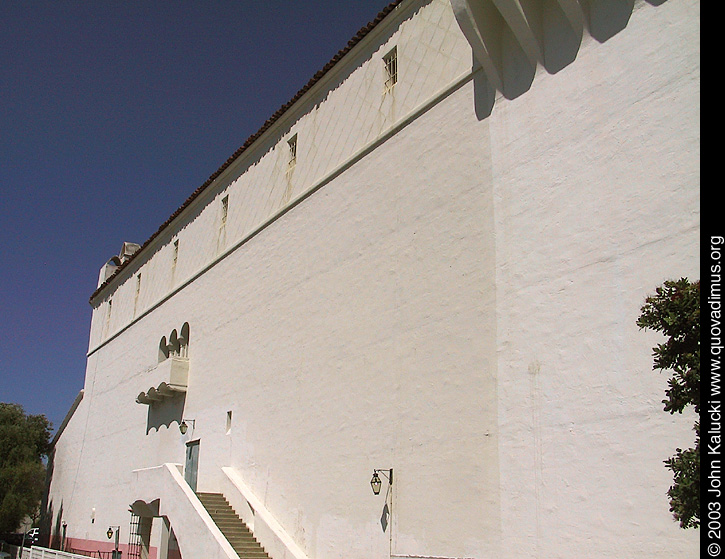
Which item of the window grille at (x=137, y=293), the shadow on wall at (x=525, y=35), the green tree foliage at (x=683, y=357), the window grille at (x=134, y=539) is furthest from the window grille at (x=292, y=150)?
the green tree foliage at (x=683, y=357)

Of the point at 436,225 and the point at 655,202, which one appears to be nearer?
the point at 655,202

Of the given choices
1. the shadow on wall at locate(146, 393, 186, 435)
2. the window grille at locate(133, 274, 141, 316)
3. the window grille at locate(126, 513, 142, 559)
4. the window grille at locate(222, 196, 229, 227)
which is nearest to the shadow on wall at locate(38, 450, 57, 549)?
the window grille at locate(133, 274, 141, 316)

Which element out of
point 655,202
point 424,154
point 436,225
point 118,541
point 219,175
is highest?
point 219,175

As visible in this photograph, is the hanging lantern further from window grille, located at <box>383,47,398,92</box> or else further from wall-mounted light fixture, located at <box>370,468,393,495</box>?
window grille, located at <box>383,47,398,92</box>

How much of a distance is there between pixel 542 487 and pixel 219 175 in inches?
494

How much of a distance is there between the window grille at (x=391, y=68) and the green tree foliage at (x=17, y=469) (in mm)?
22202

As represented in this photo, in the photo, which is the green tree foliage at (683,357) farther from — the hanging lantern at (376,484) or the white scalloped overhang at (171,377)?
the white scalloped overhang at (171,377)

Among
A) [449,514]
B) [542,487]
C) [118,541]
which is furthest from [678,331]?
[118,541]

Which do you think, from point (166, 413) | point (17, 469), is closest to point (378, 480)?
point (166, 413)

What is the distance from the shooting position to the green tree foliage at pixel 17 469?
26828 millimetres
